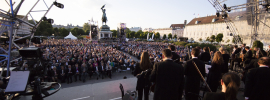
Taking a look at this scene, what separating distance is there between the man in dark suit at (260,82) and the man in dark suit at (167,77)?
158 cm

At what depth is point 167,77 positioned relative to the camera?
2602mm

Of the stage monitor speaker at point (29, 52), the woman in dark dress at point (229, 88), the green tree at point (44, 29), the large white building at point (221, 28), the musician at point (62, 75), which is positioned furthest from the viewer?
the green tree at point (44, 29)

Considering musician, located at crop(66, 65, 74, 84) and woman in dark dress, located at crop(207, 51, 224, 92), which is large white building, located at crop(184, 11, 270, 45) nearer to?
woman in dark dress, located at crop(207, 51, 224, 92)

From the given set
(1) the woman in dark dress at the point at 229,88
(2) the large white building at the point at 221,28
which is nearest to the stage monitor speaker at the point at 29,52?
(1) the woman in dark dress at the point at 229,88

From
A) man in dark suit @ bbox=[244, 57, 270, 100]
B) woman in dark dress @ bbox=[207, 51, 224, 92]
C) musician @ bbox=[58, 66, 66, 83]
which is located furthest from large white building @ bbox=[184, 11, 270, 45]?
musician @ bbox=[58, 66, 66, 83]

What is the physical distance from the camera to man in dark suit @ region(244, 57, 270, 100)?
8.57ft

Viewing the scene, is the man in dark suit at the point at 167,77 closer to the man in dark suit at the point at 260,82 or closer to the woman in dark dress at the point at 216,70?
the man in dark suit at the point at 260,82

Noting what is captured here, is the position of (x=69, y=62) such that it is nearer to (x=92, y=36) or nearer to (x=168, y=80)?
(x=168, y=80)

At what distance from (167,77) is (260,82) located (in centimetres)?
199

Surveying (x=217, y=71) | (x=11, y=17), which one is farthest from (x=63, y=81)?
(x=217, y=71)

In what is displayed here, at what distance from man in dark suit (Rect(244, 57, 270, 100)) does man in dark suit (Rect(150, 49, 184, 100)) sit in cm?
158

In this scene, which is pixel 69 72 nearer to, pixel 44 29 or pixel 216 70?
pixel 216 70

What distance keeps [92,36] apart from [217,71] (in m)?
45.6

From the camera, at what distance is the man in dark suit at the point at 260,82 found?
8.57ft
